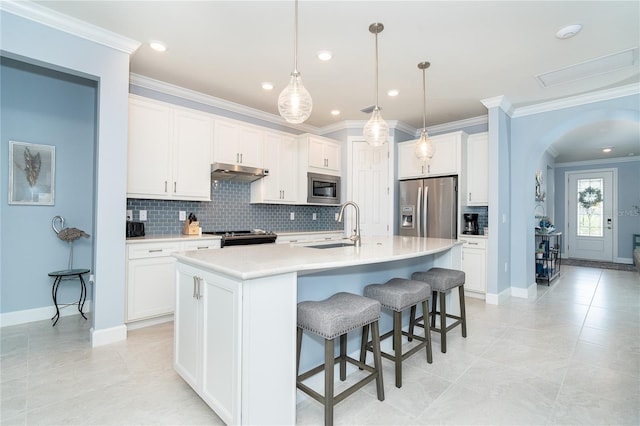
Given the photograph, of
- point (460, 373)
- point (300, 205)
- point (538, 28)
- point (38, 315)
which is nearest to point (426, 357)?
Answer: point (460, 373)

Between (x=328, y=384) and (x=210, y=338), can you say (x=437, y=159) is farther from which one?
(x=210, y=338)

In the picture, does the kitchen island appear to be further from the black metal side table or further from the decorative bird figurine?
the decorative bird figurine

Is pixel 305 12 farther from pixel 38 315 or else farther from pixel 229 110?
pixel 38 315

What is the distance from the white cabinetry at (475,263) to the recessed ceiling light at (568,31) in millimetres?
2467

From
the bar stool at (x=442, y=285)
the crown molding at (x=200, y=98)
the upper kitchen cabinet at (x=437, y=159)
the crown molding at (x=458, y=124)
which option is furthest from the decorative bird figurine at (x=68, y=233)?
the crown molding at (x=458, y=124)

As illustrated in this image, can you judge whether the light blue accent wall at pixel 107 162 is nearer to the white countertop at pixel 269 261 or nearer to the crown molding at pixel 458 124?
the white countertop at pixel 269 261

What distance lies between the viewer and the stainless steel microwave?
4828mm

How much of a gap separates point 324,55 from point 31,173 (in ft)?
10.5

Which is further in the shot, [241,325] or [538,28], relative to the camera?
[538,28]

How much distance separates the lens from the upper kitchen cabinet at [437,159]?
4.62 metres

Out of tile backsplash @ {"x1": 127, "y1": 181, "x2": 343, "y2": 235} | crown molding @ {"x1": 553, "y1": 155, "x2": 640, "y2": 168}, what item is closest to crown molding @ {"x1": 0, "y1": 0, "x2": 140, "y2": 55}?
tile backsplash @ {"x1": 127, "y1": 181, "x2": 343, "y2": 235}

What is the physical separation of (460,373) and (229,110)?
4.07 meters

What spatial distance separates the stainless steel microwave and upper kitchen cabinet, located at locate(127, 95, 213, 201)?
5.12 feet

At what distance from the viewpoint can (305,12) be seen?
2.41m
